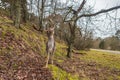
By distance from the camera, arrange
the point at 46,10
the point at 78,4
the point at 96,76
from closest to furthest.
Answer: the point at 96,76, the point at 78,4, the point at 46,10

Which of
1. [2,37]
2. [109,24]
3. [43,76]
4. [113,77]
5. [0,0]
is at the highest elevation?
[0,0]

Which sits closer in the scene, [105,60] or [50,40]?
[50,40]

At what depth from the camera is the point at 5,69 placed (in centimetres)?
683

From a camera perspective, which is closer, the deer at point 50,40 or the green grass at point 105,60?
the deer at point 50,40

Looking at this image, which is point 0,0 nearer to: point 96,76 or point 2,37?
point 2,37

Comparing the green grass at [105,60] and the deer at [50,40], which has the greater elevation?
the deer at [50,40]

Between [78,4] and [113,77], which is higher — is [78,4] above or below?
above

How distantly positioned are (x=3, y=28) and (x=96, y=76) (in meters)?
5.91

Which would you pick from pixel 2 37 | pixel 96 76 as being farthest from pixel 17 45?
pixel 96 76

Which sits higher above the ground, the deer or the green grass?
the deer

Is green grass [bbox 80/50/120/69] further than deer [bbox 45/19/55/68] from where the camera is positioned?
Yes

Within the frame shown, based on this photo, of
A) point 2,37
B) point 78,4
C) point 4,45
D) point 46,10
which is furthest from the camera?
point 46,10

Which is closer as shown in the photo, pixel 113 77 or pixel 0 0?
pixel 113 77

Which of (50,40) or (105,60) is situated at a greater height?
(50,40)
